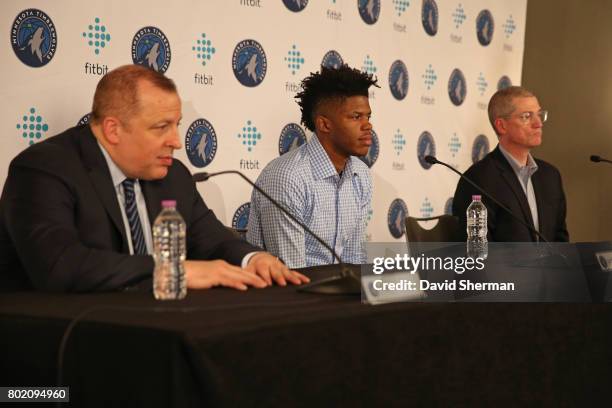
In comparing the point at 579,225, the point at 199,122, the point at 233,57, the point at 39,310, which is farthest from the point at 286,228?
the point at 579,225

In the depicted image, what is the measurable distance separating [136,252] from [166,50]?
1.27m

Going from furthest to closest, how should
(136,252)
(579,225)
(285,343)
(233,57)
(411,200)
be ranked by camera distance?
(579,225) → (411,200) → (233,57) → (136,252) → (285,343)

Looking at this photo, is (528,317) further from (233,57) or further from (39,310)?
(233,57)

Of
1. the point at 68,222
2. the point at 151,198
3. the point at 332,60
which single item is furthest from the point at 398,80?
the point at 68,222

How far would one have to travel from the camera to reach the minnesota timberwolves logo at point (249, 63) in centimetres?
388

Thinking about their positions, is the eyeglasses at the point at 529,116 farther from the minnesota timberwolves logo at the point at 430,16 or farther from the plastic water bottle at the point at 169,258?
the plastic water bottle at the point at 169,258

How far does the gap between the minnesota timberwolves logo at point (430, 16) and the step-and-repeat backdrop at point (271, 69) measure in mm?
10

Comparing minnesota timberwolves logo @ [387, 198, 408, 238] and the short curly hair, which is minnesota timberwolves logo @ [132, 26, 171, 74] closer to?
the short curly hair

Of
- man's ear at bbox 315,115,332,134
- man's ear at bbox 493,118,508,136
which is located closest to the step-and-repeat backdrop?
man's ear at bbox 315,115,332,134

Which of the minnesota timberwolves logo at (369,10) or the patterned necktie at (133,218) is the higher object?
the minnesota timberwolves logo at (369,10)

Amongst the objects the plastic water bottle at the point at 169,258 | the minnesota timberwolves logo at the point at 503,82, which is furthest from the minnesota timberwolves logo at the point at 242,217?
the minnesota timberwolves logo at the point at 503,82

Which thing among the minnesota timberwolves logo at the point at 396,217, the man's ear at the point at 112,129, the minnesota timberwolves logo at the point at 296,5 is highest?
the minnesota timberwolves logo at the point at 296,5

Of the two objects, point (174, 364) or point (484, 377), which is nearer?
point (174, 364)

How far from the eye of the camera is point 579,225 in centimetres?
653
